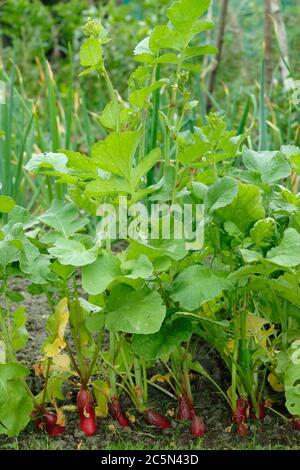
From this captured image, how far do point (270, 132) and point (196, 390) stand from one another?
167 cm

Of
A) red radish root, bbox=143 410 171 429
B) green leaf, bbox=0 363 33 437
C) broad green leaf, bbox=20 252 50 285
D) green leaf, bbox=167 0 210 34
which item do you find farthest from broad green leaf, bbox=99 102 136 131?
red radish root, bbox=143 410 171 429

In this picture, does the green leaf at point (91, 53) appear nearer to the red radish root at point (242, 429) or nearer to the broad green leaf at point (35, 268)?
the broad green leaf at point (35, 268)

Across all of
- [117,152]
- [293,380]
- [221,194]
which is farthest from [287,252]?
[117,152]

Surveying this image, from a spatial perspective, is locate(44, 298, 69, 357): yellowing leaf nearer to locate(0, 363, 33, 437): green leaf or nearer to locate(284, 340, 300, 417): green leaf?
locate(0, 363, 33, 437): green leaf

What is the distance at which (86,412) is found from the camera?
1.79 meters

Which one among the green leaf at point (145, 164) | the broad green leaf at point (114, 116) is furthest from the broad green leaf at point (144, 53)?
the green leaf at point (145, 164)

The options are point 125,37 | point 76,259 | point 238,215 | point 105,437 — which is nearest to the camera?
point 76,259

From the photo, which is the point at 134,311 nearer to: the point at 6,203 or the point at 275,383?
the point at 6,203

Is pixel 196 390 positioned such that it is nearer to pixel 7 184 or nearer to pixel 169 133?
pixel 169 133

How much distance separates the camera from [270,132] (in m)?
3.40

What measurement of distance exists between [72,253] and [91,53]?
0.44 metres

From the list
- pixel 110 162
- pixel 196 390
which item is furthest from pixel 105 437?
pixel 110 162

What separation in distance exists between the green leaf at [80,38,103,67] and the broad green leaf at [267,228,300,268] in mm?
544

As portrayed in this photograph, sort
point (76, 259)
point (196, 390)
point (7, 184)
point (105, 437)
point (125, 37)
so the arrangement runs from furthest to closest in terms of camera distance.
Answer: point (125, 37), point (7, 184), point (196, 390), point (105, 437), point (76, 259)
